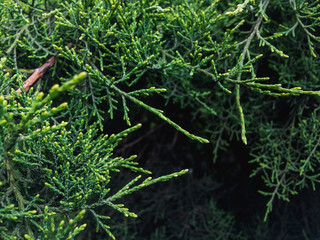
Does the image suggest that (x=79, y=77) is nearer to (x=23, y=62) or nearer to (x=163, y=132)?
(x=23, y=62)

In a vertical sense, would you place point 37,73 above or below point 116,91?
above

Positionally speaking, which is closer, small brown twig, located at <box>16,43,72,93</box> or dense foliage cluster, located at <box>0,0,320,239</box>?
dense foliage cluster, located at <box>0,0,320,239</box>

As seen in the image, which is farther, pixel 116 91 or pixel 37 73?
pixel 116 91

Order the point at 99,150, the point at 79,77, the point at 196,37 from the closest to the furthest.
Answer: the point at 79,77
the point at 99,150
the point at 196,37

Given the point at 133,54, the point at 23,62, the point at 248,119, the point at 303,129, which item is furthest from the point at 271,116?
the point at 23,62

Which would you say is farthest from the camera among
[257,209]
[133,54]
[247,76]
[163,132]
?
[163,132]

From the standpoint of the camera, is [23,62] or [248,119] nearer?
[23,62]

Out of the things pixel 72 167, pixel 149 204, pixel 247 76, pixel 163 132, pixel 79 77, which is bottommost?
pixel 149 204

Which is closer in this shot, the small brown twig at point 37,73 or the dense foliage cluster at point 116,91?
the dense foliage cluster at point 116,91
